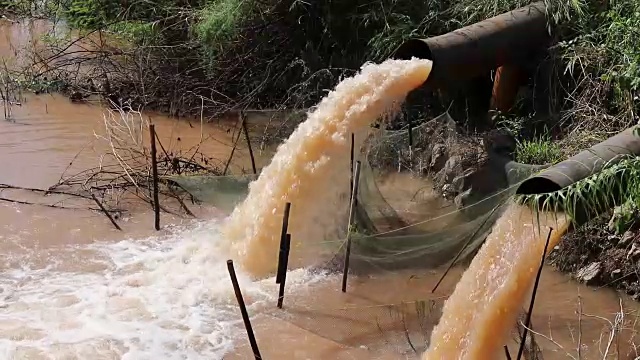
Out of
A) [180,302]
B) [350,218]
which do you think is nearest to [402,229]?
[350,218]

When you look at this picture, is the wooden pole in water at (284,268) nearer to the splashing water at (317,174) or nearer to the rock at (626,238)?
the splashing water at (317,174)

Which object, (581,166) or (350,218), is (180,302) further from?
(581,166)

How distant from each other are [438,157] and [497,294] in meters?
2.60

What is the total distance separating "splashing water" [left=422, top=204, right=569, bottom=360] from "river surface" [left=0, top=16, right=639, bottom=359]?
14 cm

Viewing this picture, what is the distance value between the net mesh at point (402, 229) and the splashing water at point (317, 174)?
21 cm

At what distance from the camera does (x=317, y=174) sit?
5.89 m

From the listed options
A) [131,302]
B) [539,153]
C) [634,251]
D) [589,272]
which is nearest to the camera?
[634,251]

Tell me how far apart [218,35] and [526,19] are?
3496mm

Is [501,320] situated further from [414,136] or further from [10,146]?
[10,146]

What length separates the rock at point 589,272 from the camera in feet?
17.6

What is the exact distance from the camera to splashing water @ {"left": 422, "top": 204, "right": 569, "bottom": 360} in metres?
4.26

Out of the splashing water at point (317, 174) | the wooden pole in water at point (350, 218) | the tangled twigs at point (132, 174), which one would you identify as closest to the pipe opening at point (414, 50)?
the splashing water at point (317, 174)

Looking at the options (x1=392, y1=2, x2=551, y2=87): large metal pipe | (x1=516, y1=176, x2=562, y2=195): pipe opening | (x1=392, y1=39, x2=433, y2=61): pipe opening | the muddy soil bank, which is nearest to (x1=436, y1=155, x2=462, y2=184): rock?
(x1=392, y1=2, x2=551, y2=87): large metal pipe

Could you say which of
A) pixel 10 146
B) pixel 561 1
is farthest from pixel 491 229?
pixel 10 146
